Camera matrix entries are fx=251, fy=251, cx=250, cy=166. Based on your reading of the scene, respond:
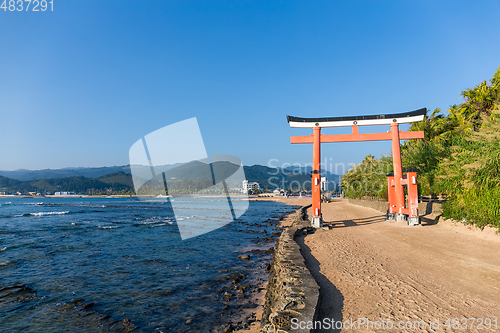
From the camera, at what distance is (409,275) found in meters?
5.93

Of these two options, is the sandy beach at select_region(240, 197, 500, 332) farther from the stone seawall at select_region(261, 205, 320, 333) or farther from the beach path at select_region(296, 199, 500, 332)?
the stone seawall at select_region(261, 205, 320, 333)

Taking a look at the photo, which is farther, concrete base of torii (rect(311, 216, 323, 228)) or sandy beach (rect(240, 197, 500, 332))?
concrete base of torii (rect(311, 216, 323, 228))

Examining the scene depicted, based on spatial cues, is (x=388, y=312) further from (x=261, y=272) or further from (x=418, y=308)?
(x=261, y=272)

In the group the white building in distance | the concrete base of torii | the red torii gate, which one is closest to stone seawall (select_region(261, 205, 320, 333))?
the concrete base of torii

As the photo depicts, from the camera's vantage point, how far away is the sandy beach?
13.5ft

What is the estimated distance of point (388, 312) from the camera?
4105 mm

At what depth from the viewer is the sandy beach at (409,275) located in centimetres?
412

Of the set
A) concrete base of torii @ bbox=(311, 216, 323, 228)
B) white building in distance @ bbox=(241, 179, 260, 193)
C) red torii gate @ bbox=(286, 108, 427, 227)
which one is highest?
red torii gate @ bbox=(286, 108, 427, 227)

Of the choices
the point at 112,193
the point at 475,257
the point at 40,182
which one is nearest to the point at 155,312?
the point at 475,257

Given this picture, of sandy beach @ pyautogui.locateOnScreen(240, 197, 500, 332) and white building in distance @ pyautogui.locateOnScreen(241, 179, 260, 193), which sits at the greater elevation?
sandy beach @ pyautogui.locateOnScreen(240, 197, 500, 332)

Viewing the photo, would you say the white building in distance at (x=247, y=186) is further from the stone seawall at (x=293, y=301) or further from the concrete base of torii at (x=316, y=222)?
the stone seawall at (x=293, y=301)

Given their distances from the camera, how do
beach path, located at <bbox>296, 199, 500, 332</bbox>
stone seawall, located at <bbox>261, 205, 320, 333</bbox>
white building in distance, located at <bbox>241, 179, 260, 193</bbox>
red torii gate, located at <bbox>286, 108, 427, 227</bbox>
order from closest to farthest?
Result: 1. stone seawall, located at <bbox>261, 205, 320, 333</bbox>
2. beach path, located at <bbox>296, 199, 500, 332</bbox>
3. red torii gate, located at <bbox>286, 108, 427, 227</bbox>
4. white building in distance, located at <bbox>241, 179, 260, 193</bbox>

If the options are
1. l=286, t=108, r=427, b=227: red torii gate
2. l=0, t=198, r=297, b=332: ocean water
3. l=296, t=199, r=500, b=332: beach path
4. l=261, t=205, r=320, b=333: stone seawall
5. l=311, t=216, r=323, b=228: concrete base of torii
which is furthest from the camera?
l=311, t=216, r=323, b=228: concrete base of torii

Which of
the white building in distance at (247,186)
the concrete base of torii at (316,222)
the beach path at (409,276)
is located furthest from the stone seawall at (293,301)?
the white building in distance at (247,186)
